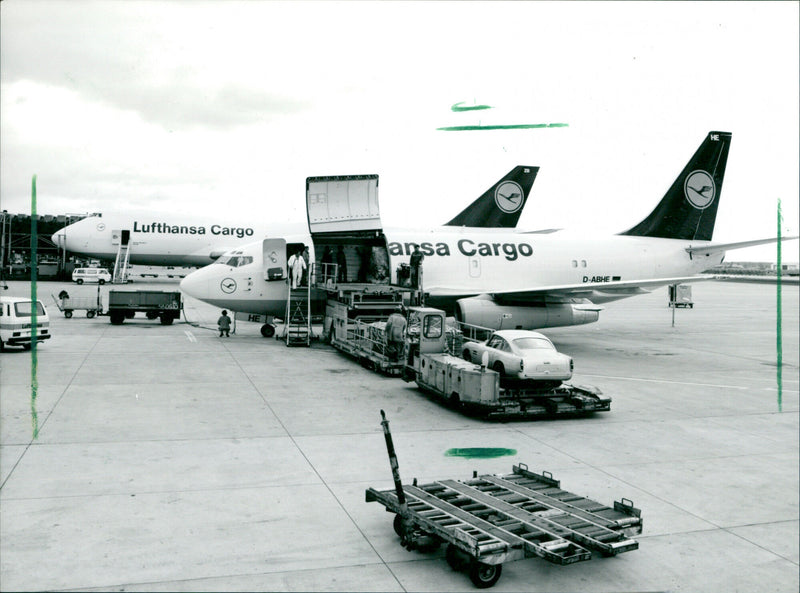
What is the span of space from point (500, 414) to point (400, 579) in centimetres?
835

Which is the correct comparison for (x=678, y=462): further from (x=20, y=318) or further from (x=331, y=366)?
(x=20, y=318)

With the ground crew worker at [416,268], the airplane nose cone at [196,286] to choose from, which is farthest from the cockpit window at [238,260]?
the ground crew worker at [416,268]

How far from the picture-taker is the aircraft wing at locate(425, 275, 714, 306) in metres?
26.5

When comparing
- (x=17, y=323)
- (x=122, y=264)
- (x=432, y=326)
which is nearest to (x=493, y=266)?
(x=432, y=326)

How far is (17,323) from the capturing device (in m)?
24.5

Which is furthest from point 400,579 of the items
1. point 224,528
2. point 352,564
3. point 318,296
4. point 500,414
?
point 318,296

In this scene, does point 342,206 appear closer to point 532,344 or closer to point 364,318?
point 364,318

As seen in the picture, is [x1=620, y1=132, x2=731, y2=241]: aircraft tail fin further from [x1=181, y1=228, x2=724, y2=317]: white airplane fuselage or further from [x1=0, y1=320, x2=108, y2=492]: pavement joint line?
[x1=0, y1=320, x2=108, y2=492]: pavement joint line

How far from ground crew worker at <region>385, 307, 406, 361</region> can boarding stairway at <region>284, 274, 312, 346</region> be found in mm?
6812

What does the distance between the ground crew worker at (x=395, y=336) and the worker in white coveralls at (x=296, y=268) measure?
7581mm

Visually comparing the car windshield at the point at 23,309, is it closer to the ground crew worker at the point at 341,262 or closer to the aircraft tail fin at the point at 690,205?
the ground crew worker at the point at 341,262

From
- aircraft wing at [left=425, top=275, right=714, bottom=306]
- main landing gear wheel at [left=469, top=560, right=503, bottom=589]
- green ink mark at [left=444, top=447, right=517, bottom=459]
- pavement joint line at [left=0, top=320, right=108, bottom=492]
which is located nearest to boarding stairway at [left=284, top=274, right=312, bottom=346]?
aircraft wing at [left=425, top=275, right=714, bottom=306]

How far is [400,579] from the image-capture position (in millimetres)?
7852

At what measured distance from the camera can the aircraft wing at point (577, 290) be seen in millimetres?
26516
